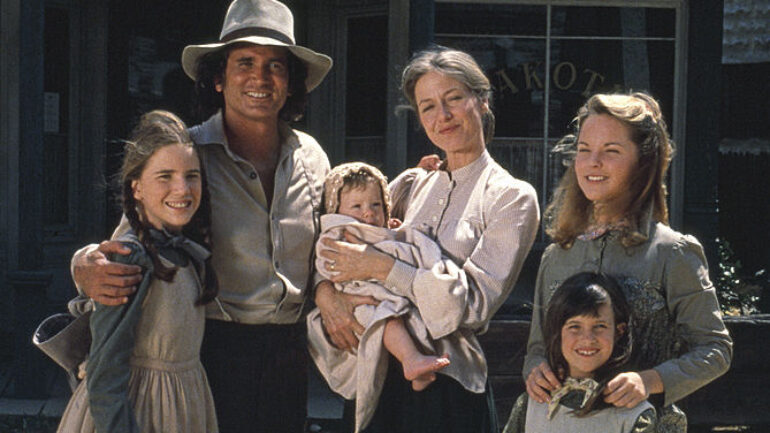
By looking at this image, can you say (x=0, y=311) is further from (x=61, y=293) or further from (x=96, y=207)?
(x=96, y=207)

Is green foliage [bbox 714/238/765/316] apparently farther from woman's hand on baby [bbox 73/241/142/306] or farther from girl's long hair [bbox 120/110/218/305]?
woman's hand on baby [bbox 73/241/142/306]

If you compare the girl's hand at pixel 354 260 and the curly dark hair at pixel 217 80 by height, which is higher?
the curly dark hair at pixel 217 80

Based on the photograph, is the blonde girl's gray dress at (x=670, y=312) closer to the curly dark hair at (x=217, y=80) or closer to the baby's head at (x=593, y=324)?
the baby's head at (x=593, y=324)

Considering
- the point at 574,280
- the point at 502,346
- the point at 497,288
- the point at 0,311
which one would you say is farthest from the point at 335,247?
the point at 0,311

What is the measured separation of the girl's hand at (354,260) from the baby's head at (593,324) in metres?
0.56

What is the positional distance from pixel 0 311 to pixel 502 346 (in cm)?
443

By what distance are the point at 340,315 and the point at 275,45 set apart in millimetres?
945

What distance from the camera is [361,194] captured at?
311cm

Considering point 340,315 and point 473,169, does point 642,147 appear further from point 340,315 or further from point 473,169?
point 340,315

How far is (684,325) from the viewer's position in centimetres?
272

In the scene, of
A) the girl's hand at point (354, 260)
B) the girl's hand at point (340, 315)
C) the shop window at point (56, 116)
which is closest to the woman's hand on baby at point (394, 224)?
the girl's hand at point (354, 260)

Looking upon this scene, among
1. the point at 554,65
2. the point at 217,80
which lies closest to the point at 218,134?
the point at 217,80

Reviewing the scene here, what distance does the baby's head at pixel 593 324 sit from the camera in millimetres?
2691

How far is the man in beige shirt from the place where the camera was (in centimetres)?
320
